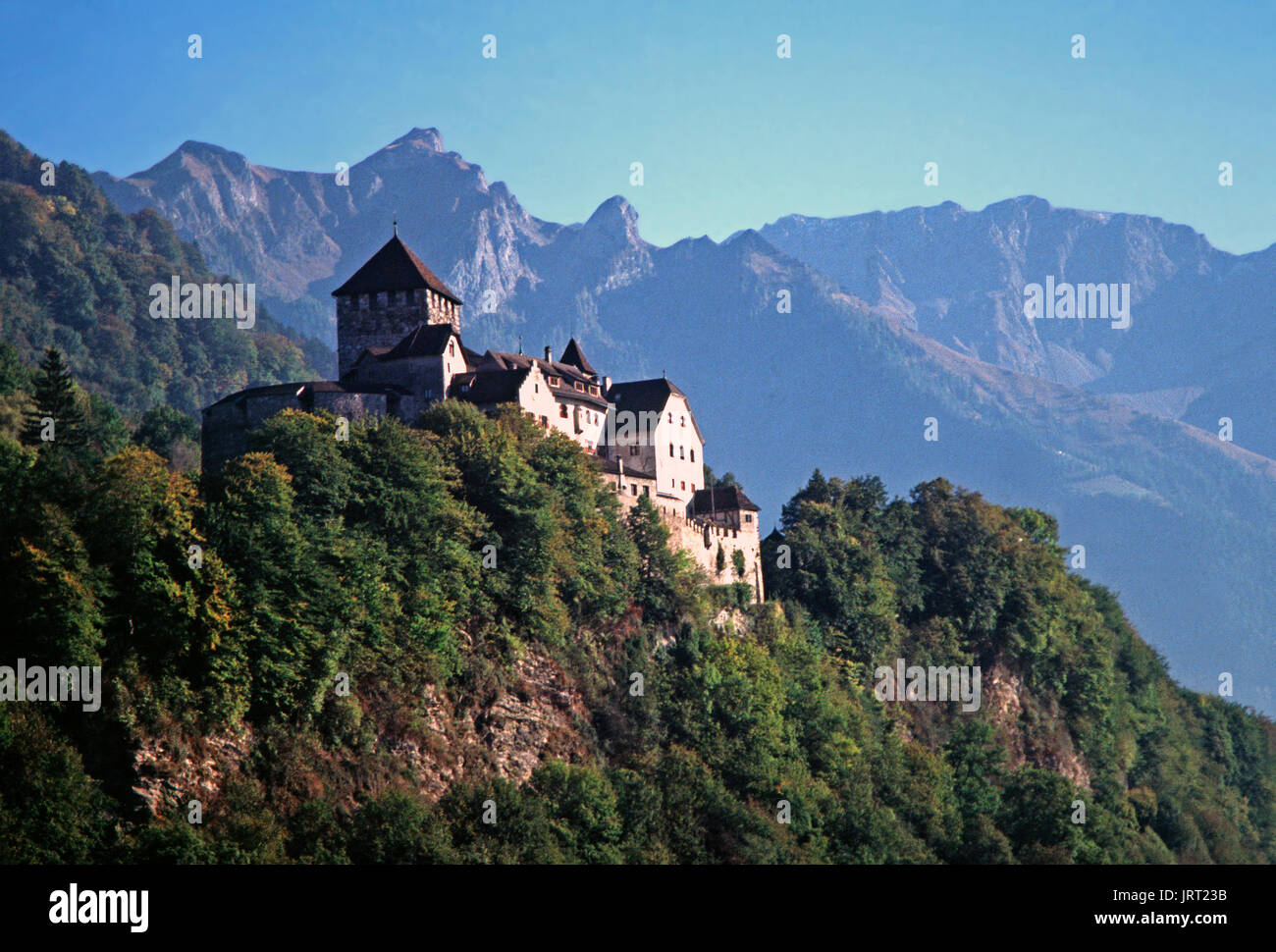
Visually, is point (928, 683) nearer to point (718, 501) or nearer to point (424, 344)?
point (718, 501)

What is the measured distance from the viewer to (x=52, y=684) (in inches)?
1906

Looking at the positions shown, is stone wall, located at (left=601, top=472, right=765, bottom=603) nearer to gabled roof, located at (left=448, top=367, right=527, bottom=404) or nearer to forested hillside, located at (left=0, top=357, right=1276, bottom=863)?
forested hillside, located at (left=0, top=357, right=1276, bottom=863)

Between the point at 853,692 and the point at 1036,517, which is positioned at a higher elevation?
the point at 1036,517

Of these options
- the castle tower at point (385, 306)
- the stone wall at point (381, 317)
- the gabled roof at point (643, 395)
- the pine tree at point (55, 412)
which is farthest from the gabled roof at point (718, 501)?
the pine tree at point (55, 412)

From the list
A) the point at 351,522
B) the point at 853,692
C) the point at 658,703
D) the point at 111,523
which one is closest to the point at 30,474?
the point at 111,523

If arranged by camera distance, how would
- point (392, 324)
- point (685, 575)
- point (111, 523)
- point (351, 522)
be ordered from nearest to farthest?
point (111, 523), point (351, 522), point (685, 575), point (392, 324)

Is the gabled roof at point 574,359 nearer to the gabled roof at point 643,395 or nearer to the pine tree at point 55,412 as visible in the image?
the gabled roof at point 643,395

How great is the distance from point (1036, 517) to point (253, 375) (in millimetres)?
110520

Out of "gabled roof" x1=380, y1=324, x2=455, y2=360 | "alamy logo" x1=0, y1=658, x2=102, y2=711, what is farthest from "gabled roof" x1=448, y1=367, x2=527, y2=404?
"alamy logo" x1=0, y1=658, x2=102, y2=711

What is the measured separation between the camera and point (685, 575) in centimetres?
7644
